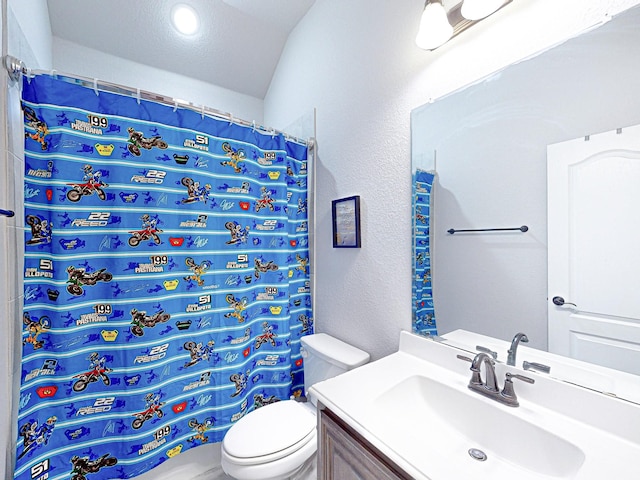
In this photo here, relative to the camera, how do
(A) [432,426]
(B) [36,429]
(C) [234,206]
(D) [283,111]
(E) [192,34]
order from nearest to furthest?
(A) [432,426] < (B) [36,429] < (C) [234,206] < (E) [192,34] < (D) [283,111]

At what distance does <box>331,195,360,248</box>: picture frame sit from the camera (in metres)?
1.48

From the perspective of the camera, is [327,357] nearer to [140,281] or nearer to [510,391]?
[510,391]

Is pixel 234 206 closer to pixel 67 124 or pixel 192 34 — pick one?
pixel 67 124

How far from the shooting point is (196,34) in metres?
1.91

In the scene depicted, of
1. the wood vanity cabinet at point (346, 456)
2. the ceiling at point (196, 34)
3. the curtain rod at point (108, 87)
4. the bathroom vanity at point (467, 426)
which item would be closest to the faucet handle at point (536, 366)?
the bathroom vanity at point (467, 426)

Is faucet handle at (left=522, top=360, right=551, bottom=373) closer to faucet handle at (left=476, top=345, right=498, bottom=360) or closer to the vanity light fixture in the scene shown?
faucet handle at (left=476, top=345, right=498, bottom=360)

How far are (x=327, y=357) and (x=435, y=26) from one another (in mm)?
1511

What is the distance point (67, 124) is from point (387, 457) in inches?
62.8

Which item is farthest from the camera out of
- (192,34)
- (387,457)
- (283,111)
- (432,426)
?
(283,111)

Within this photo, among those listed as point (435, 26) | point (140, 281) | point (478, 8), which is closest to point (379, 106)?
point (435, 26)

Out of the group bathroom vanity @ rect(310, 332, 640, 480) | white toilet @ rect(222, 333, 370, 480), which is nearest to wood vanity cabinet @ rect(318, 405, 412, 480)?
bathroom vanity @ rect(310, 332, 640, 480)

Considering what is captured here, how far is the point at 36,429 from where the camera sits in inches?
41.6

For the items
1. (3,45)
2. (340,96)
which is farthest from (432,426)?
(3,45)

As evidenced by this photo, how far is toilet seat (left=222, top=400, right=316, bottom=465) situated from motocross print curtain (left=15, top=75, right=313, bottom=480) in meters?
0.29
